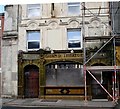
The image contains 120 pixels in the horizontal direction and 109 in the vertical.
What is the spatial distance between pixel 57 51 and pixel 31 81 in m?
3.00

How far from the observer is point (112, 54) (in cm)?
1761

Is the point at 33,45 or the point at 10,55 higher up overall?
the point at 33,45

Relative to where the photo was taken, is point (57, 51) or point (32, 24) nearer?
point (57, 51)

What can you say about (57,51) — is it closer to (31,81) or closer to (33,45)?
(33,45)

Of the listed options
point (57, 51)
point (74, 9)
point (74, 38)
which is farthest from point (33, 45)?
point (74, 9)

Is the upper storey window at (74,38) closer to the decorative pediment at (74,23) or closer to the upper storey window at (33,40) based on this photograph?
the decorative pediment at (74,23)

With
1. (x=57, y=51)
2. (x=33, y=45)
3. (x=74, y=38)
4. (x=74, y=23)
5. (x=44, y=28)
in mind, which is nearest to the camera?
(x=57, y=51)

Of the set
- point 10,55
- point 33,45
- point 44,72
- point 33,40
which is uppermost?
point 33,40

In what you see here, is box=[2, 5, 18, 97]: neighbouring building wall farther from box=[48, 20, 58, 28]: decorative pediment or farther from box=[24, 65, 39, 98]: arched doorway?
box=[48, 20, 58, 28]: decorative pediment

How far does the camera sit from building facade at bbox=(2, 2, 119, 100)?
18188 mm

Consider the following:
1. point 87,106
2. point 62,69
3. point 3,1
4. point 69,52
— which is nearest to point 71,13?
point 69,52

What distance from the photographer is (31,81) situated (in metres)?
19.3

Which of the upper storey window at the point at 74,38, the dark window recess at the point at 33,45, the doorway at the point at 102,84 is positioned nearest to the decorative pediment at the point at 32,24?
the dark window recess at the point at 33,45

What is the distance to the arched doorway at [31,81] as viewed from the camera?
62.9 feet
